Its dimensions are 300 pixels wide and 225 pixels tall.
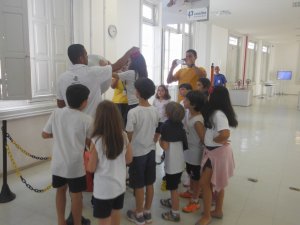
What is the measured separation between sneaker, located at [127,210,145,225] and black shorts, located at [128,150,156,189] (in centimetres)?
32

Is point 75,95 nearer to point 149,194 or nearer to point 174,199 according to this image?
point 149,194

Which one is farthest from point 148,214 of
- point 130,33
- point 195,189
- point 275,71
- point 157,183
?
point 275,71

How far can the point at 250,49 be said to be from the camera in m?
14.4

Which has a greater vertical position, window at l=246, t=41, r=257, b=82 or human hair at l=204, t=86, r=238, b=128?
window at l=246, t=41, r=257, b=82

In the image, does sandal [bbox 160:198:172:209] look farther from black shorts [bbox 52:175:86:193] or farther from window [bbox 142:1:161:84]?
window [bbox 142:1:161:84]

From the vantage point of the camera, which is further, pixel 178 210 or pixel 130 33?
pixel 130 33

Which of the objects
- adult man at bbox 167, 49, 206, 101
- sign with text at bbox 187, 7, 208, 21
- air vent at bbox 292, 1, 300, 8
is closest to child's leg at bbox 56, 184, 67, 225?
adult man at bbox 167, 49, 206, 101

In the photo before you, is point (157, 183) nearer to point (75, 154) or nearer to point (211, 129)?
point (211, 129)

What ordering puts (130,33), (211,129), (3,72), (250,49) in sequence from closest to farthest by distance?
(211,129), (3,72), (130,33), (250,49)

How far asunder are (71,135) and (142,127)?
0.58 metres

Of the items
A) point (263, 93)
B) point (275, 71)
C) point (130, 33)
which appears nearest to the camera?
point (130, 33)

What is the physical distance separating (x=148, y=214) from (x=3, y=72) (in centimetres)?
230

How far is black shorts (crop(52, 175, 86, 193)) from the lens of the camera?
1993 millimetres

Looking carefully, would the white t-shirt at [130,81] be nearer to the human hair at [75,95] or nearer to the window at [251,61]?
the human hair at [75,95]
